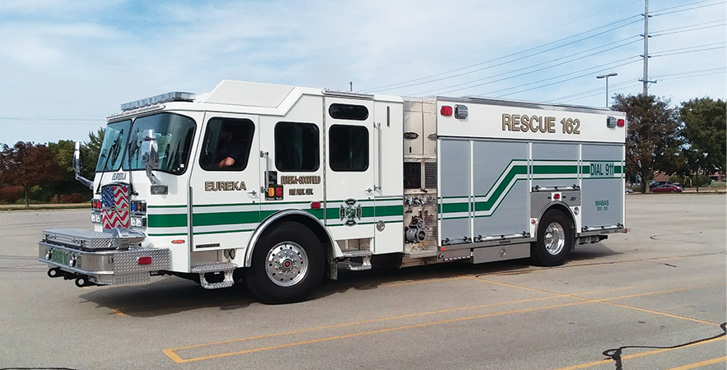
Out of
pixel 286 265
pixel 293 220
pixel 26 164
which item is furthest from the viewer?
pixel 26 164

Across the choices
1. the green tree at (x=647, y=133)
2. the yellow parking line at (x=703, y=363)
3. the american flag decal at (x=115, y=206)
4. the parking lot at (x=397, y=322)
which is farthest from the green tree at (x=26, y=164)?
the green tree at (x=647, y=133)

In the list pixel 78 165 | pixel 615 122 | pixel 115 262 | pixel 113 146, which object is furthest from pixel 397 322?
pixel 615 122

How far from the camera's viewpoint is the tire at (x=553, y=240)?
11938 mm

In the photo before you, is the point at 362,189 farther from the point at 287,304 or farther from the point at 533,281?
the point at 533,281

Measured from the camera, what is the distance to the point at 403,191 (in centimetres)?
994

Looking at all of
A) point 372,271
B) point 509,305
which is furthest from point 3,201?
point 509,305

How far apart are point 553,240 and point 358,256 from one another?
15.8 ft

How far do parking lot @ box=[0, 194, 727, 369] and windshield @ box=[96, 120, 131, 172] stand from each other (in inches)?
76.8

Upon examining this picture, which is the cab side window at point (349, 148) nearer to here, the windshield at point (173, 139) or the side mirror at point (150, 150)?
the windshield at point (173, 139)

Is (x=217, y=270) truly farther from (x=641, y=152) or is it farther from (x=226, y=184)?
(x=641, y=152)

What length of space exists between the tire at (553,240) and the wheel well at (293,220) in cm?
474

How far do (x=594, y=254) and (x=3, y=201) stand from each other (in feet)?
174

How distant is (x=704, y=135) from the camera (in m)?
64.5


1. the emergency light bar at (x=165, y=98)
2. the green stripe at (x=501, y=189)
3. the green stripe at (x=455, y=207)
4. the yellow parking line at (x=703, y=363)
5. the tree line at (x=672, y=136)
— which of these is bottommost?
the yellow parking line at (x=703, y=363)
